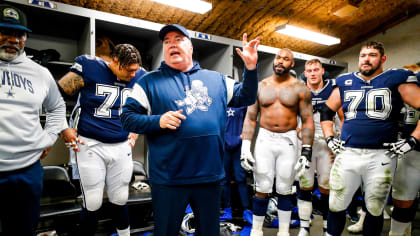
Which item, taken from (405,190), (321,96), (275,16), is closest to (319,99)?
(321,96)

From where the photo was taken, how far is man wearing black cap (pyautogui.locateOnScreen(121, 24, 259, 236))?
1310 mm

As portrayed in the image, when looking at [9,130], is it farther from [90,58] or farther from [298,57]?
[298,57]

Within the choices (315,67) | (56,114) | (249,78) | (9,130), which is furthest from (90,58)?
(315,67)

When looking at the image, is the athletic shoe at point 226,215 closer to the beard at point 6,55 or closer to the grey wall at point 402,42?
the beard at point 6,55

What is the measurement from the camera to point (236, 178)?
348cm

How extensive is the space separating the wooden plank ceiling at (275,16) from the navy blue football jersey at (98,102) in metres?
2.05

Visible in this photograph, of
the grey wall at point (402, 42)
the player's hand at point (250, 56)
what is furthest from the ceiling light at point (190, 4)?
the grey wall at point (402, 42)

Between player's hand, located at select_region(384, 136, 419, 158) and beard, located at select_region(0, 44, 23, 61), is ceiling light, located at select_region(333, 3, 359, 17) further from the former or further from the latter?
beard, located at select_region(0, 44, 23, 61)

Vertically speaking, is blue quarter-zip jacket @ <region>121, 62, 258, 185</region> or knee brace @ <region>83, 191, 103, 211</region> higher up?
blue quarter-zip jacket @ <region>121, 62, 258, 185</region>

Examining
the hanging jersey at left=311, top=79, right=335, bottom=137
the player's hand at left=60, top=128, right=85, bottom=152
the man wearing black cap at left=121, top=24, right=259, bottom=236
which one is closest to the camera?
the man wearing black cap at left=121, top=24, right=259, bottom=236

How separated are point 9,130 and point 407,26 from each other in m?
→ 7.05

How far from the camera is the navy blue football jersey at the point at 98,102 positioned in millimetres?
1984

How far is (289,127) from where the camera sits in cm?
250

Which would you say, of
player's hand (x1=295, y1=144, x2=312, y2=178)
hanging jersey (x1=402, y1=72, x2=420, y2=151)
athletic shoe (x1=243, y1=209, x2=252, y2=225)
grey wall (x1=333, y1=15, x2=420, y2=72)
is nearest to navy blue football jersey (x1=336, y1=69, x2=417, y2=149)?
player's hand (x1=295, y1=144, x2=312, y2=178)
